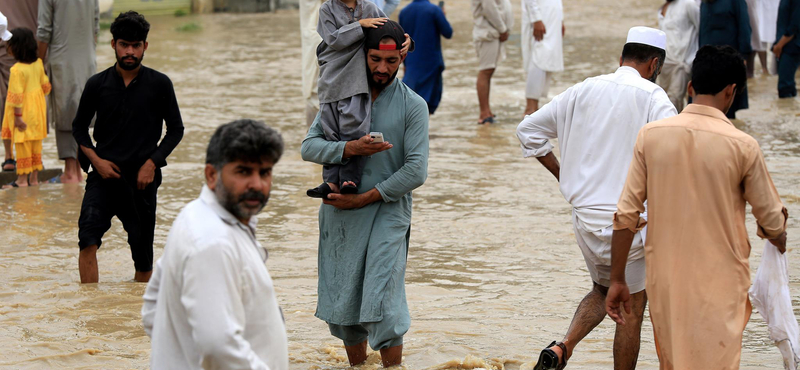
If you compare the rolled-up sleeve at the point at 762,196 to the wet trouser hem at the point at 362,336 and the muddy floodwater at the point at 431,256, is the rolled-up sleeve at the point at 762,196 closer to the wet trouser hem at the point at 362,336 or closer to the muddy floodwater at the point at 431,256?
the muddy floodwater at the point at 431,256

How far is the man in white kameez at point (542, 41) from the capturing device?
36.3 ft

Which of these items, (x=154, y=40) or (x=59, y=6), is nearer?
(x=59, y=6)

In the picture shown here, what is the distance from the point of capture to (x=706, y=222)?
3467mm

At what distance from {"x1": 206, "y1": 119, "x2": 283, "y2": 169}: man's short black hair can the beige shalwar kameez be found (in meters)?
1.59

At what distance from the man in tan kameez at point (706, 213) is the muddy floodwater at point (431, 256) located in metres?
1.20

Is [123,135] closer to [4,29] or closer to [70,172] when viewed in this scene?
[4,29]

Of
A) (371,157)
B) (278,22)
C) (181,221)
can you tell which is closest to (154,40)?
(278,22)

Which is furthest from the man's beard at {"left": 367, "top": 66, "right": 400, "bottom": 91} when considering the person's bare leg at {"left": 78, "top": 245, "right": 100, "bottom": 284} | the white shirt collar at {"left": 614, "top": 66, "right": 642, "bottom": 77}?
the person's bare leg at {"left": 78, "top": 245, "right": 100, "bottom": 284}

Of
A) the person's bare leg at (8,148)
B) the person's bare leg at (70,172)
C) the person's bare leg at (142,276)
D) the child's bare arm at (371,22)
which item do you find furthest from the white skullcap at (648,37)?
the person's bare leg at (8,148)

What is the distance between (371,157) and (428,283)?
1.95 m

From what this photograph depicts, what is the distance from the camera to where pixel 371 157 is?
14.0 feet

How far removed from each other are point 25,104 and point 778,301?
662 centimetres

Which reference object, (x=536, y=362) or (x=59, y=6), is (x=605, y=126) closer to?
(x=536, y=362)

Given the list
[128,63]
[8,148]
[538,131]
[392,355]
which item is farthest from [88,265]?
[8,148]
